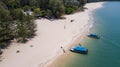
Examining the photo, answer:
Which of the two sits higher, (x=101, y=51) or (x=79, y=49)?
(x=79, y=49)

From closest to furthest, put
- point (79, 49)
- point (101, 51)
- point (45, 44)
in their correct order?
point (79, 49)
point (101, 51)
point (45, 44)

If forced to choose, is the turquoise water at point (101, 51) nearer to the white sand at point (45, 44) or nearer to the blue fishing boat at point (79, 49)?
the blue fishing boat at point (79, 49)

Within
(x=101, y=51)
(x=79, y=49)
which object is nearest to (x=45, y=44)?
(x=79, y=49)

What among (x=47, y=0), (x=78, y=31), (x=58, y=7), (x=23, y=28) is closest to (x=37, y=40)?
(x=23, y=28)

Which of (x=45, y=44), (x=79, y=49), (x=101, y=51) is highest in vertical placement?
(x=45, y=44)

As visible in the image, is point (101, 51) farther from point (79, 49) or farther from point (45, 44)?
point (45, 44)

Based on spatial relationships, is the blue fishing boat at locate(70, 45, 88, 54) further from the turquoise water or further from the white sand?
the white sand

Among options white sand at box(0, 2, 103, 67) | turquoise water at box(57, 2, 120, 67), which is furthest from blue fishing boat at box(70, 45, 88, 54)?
white sand at box(0, 2, 103, 67)

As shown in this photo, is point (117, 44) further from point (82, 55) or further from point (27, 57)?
point (27, 57)

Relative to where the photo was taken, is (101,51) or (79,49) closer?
(79,49)
